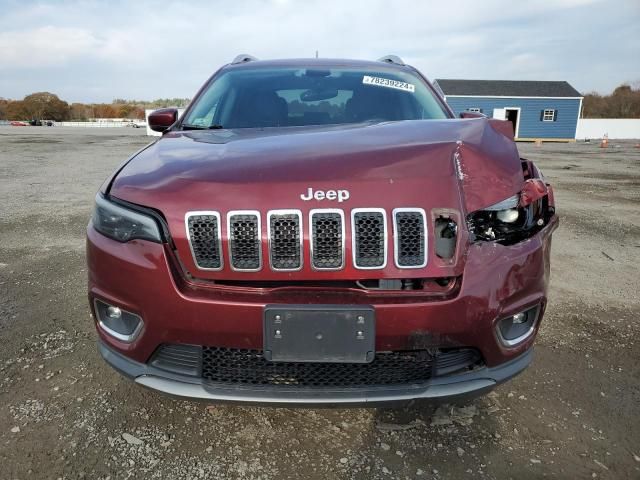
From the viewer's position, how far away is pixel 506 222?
1.73m

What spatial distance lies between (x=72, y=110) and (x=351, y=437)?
362 feet

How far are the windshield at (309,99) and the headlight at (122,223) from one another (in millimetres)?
1031

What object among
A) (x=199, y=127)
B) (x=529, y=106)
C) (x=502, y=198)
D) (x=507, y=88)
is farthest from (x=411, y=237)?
(x=507, y=88)

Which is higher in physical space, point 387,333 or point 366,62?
point 366,62

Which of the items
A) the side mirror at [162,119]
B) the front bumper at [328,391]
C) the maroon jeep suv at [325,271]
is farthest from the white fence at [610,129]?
the front bumper at [328,391]

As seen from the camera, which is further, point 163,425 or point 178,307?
point 163,425

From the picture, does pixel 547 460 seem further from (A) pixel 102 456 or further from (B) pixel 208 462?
(A) pixel 102 456

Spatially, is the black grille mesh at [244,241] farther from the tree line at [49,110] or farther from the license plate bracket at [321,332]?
the tree line at [49,110]

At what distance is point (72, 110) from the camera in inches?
3765

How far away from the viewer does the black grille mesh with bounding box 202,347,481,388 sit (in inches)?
64.8

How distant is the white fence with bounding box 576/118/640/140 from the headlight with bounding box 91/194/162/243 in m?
47.7

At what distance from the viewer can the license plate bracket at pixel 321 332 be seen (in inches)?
59.7

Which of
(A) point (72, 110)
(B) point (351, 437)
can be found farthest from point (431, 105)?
(A) point (72, 110)

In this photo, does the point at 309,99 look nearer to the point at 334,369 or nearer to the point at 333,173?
the point at 333,173
